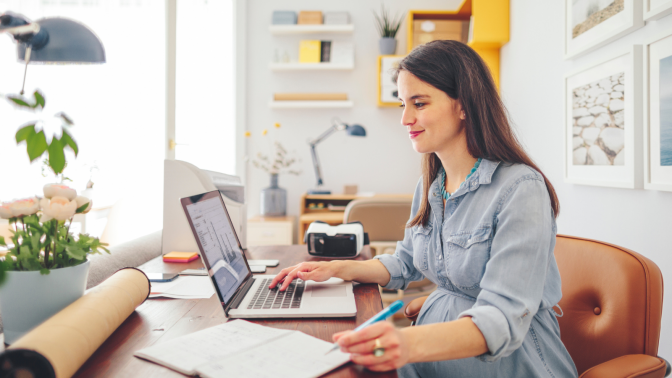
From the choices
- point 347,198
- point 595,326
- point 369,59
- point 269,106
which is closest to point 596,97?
point 595,326

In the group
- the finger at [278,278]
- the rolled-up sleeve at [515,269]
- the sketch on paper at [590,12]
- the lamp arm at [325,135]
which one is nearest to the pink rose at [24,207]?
the finger at [278,278]

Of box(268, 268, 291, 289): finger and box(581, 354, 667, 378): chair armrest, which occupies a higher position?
box(268, 268, 291, 289): finger

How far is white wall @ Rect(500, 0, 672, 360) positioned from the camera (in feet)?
4.71

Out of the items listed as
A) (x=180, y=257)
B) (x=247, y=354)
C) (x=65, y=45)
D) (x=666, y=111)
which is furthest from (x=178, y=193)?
(x=666, y=111)

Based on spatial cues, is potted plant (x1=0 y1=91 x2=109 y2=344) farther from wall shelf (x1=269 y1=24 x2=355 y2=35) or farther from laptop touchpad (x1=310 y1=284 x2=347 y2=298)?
wall shelf (x1=269 y1=24 x2=355 y2=35)

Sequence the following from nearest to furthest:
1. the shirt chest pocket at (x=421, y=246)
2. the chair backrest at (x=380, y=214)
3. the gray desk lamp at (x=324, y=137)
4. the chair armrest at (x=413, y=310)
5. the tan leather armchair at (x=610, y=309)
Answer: the tan leather armchair at (x=610, y=309) → the shirt chest pocket at (x=421, y=246) → the chair armrest at (x=413, y=310) → the chair backrest at (x=380, y=214) → the gray desk lamp at (x=324, y=137)

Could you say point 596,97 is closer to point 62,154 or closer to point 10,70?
point 62,154

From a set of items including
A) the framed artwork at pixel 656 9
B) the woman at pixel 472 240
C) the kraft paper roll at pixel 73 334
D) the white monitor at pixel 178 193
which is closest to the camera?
the kraft paper roll at pixel 73 334

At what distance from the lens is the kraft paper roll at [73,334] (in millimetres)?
514

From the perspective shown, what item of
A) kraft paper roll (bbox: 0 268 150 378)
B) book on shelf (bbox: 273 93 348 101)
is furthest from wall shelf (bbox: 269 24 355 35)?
kraft paper roll (bbox: 0 268 150 378)

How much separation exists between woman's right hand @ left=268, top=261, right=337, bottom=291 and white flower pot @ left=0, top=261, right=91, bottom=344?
451 mm

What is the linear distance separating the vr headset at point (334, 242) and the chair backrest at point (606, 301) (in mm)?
599

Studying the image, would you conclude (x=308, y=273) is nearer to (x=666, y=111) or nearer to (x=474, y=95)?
(x=474, y=95)

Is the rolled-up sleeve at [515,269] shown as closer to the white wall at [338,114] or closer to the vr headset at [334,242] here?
the vr headset at [334,242]
